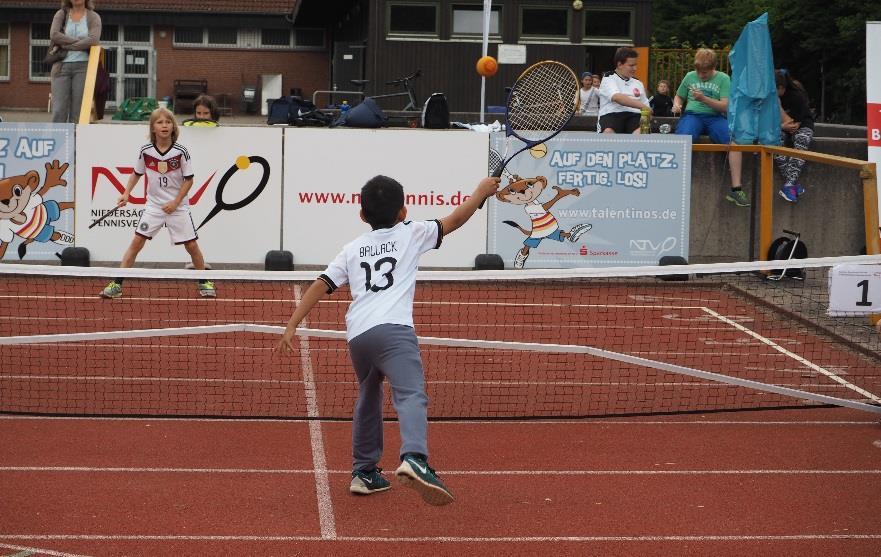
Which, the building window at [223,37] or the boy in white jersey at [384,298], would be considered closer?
the boy in white jersey at [384,298]

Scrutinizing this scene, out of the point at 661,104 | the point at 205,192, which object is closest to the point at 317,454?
the point at 205,192

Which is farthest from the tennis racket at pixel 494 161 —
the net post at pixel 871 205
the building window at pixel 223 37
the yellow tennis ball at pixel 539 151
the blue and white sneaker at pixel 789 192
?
the building window at pixel 223 37

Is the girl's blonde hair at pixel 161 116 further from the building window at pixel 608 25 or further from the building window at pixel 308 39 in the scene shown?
the building window at pixel 308 39

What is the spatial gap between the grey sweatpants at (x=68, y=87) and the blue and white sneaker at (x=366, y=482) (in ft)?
36.7

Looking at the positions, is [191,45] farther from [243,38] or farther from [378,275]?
[378,275]

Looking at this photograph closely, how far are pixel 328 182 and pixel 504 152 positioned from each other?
6.36 feet

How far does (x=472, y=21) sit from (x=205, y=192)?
1739 cm

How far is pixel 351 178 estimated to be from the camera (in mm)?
15797

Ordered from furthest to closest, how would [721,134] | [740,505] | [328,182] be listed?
1. [721,134]
2. [328,182]
3. [740,505]

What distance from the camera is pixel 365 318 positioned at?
23.4 feet

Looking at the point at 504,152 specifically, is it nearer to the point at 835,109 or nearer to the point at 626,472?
the point at 626,472

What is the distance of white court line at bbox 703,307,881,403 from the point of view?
10727 millimetres

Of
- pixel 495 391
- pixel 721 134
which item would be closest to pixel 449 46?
pixel 721 134

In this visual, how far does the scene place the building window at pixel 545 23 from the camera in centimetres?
3206
